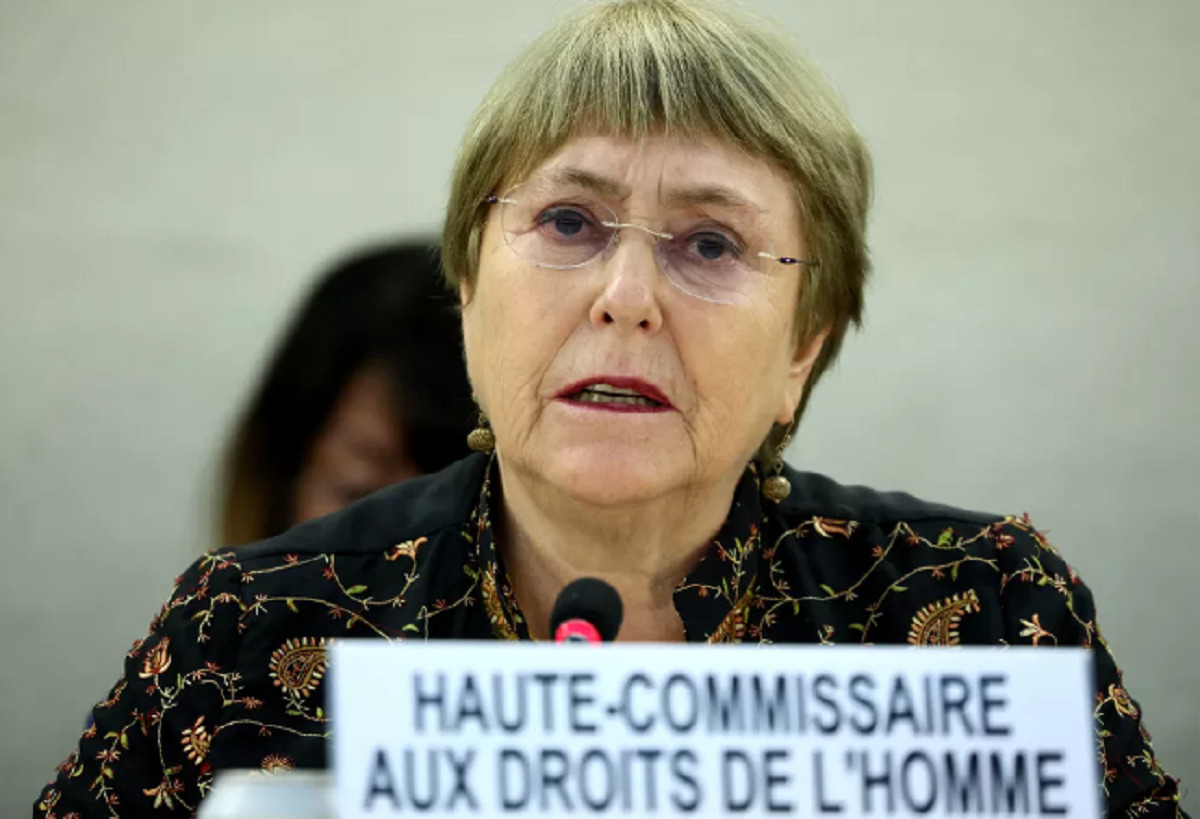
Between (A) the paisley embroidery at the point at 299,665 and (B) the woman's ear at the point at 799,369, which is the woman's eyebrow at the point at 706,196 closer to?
(B) the woman's ear at the point at 799,369

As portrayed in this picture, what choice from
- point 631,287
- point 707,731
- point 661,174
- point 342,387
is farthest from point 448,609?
point 342,387

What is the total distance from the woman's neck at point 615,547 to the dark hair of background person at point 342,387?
79 cm

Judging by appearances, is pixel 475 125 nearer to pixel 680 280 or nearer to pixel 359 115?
pixel 680 280

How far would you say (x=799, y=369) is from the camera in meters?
1.66

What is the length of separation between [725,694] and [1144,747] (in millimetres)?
887

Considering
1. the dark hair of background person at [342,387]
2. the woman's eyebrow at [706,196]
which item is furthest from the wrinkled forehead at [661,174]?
the dark hair of background person at [342,387]

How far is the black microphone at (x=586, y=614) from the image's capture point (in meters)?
0.95

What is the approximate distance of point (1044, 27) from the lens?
3.15m

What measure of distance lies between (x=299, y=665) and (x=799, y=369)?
709 mm

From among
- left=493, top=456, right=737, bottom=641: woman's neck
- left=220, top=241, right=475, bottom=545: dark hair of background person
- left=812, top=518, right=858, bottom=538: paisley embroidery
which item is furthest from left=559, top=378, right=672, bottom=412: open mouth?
left=220, top=241, right=475, bottom=545: dark hair of background person

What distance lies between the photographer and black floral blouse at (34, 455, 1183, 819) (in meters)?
1.44

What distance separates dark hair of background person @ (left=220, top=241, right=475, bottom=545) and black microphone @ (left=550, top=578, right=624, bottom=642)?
139 cm

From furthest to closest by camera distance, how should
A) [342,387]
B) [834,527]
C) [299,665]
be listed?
1. [342,387]
2. [834,527]
3. [299,665]

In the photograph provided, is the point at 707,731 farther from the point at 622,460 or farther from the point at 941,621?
the point at 941,621
